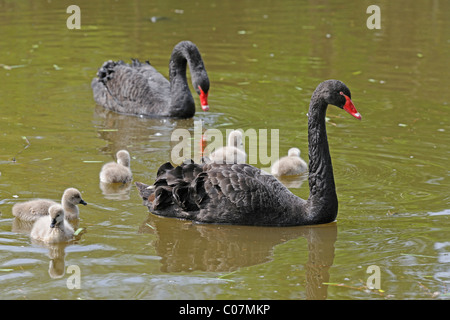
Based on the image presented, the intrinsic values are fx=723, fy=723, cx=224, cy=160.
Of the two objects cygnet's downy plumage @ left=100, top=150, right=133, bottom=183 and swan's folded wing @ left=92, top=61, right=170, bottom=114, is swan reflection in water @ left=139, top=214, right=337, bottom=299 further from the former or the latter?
swan's folded wing @ left=92, top=61, right=170, bottom=114

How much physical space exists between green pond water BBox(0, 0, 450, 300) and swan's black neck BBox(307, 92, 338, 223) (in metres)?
0.18

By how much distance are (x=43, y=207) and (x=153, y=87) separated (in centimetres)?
448

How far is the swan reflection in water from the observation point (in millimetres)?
5559

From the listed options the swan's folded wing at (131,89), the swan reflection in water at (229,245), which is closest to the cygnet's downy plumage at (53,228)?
the swan reflection in water at (229,245)

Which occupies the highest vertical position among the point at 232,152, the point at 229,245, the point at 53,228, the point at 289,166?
the point at 232,152

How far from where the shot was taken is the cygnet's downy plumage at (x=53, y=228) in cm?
576

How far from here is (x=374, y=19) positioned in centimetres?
1672

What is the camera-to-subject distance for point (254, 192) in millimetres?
6219

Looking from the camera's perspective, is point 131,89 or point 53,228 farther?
point 131,89

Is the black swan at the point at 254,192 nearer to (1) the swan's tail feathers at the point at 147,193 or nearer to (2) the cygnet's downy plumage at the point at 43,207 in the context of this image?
(1) the swan's tail feathers at the point at 147,193

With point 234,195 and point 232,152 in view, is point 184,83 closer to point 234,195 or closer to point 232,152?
point 232,152

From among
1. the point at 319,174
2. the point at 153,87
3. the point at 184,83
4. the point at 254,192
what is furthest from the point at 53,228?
the point at 153,87

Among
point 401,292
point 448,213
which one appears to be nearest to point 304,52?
point 448,213
